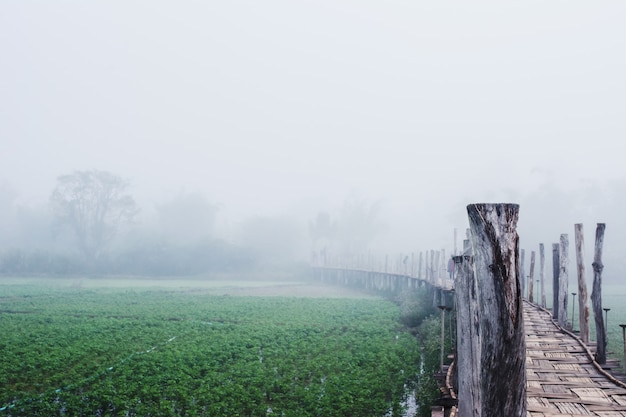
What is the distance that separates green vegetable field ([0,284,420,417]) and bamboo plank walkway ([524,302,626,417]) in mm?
3351

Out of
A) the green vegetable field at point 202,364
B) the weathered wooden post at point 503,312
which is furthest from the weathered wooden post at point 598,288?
the weathered wooden post at point 503,312

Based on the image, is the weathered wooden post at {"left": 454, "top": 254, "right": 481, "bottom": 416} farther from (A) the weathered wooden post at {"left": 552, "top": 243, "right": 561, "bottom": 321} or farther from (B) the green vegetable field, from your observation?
(A) the weathered wooden post at {"left": 552, "top": 243, "right": 561, "bottom": 321}

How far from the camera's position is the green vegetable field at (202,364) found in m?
10.4

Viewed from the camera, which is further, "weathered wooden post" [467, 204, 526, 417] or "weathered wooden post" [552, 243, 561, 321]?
"weathered wooden post" [552, 243, 561, 321]

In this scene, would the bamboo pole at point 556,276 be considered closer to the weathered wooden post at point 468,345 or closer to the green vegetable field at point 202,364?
the green vegetable field at point 202,364

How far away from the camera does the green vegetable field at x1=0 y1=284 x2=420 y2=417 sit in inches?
409

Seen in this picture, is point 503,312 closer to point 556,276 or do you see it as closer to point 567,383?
point 567,383

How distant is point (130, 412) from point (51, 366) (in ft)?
15.2

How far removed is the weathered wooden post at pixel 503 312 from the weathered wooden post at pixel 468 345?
4.81 ft

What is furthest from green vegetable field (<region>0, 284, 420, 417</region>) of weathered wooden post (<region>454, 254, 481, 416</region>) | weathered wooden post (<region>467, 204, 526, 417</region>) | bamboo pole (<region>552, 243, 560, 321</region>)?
weathered wooden post (<region>467, 204, 526, 417</region>)

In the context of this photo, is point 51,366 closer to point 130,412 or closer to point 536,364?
point 130,412

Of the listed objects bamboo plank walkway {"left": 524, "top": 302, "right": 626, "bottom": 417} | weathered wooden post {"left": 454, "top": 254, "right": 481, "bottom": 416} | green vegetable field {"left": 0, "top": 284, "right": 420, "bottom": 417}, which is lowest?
green vegetable field {"left": 0, "top": 284, "right": 420, "bottom": 417}

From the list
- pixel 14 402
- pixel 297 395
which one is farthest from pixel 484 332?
pixel 14 402

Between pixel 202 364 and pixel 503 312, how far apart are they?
11316 mm
